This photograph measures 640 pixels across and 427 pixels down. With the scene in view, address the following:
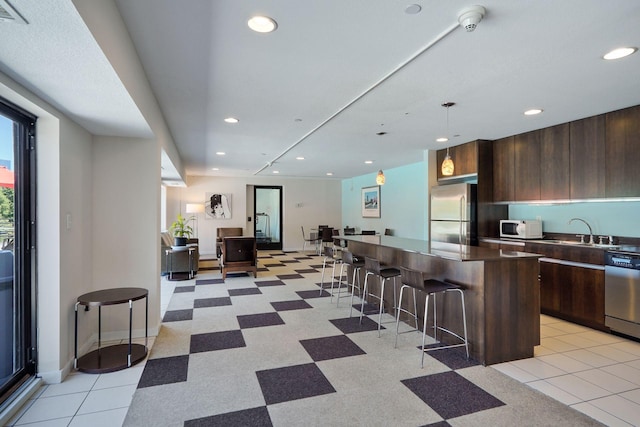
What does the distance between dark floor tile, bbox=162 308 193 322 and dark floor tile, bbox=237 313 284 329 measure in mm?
695

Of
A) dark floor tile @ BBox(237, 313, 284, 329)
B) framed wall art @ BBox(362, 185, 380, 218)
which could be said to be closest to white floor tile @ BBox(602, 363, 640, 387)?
dark floor tile @ BBox(237, 313, 284, 329)

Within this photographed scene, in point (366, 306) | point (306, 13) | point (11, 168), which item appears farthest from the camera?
point (366, 306)

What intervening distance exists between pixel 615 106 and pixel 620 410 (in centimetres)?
336

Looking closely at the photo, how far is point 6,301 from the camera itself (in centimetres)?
246

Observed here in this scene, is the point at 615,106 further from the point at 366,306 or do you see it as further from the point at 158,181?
the point at 158,181

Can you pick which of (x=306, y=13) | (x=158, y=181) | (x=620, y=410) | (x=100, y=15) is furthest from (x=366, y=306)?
(x=100, y=15)

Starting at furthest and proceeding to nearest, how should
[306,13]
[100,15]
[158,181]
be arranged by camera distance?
[158,181] < [306,13] < [100,15]

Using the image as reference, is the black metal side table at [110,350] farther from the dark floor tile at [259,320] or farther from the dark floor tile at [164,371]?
the dark floor tile at [259,320]

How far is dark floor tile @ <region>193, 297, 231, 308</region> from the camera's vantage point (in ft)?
16.1

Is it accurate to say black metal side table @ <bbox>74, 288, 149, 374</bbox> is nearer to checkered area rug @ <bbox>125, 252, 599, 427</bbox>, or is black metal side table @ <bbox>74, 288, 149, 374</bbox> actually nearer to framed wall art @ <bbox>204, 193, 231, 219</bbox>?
checkered area rug @ <bbox>125, 252, 599, 427</bbox>

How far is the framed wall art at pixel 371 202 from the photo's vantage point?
991cm

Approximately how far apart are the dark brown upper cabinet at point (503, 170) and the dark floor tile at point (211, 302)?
481 cm

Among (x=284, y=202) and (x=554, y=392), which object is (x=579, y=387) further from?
(x=284, y=202)

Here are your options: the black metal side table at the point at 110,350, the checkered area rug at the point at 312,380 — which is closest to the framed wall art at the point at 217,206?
the checkered area rug at the point at 312,380
